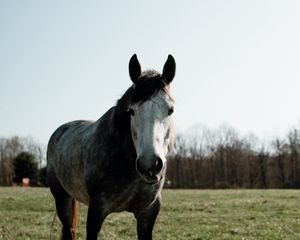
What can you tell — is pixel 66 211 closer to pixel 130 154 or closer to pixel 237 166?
pixel 130 154

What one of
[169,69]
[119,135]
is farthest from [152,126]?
[119,135]

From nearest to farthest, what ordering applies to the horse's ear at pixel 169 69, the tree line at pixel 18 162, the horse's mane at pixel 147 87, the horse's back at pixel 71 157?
the horse's mane at pixel 147 87 < the horse's ear at pixel 169 69 < the horse's back at pixel 71 157 < the tree line at pixel 18 162

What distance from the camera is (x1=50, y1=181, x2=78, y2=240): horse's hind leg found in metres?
7.32

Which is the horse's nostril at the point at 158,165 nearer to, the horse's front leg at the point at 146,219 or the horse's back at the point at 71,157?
the horse's front leg at the point at 146,219

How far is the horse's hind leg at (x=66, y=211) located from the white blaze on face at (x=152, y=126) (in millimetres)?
3592

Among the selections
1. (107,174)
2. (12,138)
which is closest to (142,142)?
(107,174)

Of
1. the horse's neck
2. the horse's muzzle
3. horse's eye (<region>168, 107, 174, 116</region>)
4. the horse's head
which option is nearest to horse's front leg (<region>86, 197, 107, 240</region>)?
the horse's neck

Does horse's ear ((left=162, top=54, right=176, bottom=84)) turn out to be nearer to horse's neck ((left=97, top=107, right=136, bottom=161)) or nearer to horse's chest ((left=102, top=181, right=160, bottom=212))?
horse's neck ((left=97, top=107, right=136, bottom=161))

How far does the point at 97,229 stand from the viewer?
4.97 meters

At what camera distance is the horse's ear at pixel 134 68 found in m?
4.72

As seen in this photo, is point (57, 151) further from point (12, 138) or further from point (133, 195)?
point (12, 138)

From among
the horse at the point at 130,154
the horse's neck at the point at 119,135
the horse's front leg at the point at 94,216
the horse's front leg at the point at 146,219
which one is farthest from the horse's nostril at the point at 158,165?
the horse's front leg at the point at 146,219

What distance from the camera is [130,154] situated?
16.3 ft

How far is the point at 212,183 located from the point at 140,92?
3467 inches
